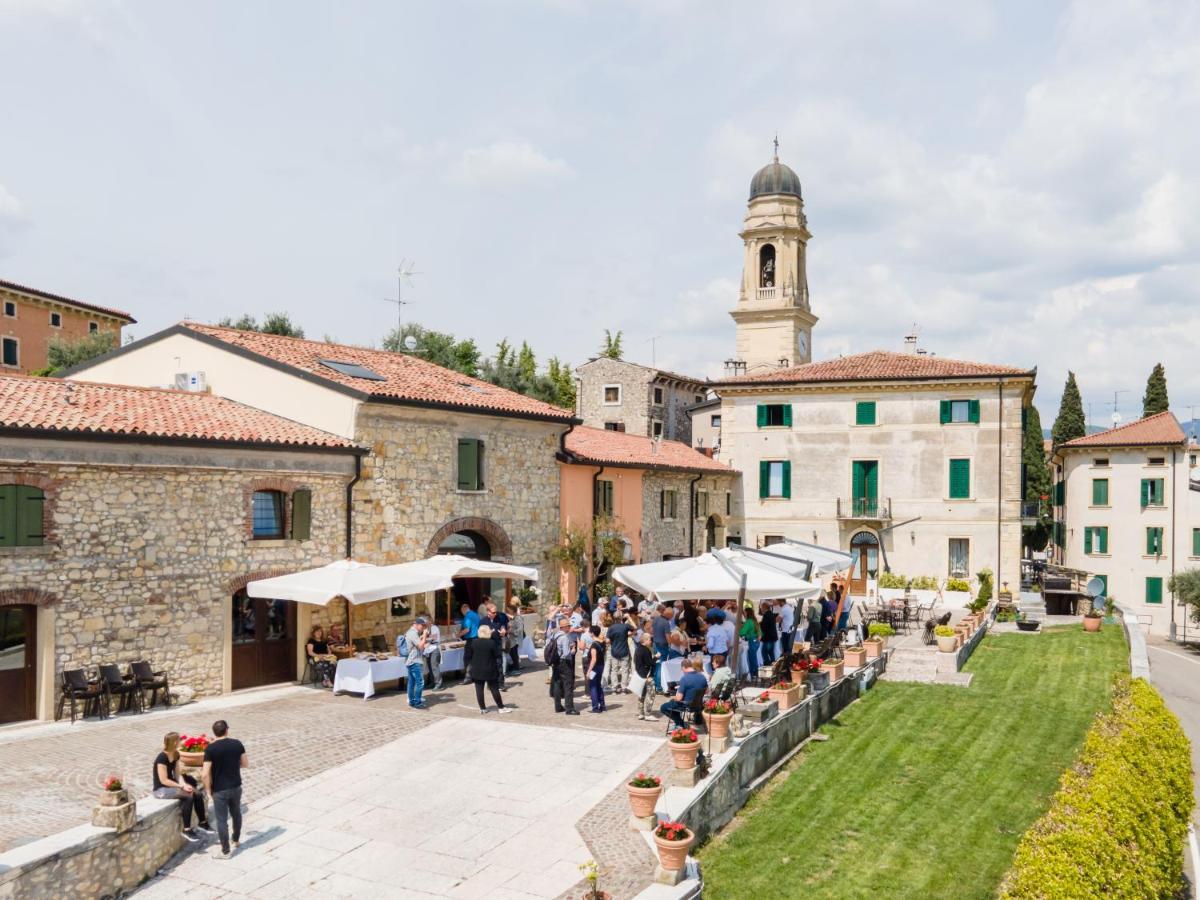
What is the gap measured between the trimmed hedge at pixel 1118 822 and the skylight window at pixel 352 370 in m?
16.0

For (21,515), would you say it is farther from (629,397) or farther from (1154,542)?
(1154,542)

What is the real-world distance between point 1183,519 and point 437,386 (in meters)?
39.4

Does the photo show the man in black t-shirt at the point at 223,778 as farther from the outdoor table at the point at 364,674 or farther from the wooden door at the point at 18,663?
the wooden door at the point at 18,663

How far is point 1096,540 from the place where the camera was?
4816 cm

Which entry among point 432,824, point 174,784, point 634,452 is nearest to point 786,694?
point 432,824

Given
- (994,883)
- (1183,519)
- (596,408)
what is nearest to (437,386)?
(994,883)

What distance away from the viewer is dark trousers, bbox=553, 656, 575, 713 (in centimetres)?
1551

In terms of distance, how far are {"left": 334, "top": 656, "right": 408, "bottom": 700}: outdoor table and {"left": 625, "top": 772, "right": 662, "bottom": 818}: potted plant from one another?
7469 mm

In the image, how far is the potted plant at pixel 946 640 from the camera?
21.3 m

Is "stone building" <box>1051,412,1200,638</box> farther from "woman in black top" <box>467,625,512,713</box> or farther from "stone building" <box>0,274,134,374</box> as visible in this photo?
"stone building" <box>0,274,134,374</box>

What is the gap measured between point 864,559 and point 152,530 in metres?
27.1

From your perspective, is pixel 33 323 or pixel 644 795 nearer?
pixel 644 795

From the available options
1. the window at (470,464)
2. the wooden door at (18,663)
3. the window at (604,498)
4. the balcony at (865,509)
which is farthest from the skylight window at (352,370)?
the balcony at (865,509)

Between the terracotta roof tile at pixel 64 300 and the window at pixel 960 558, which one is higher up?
the terracotta roof tile at pixel 64 300
